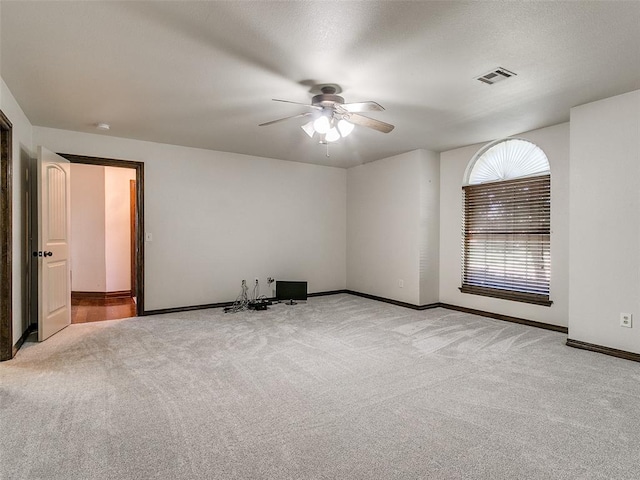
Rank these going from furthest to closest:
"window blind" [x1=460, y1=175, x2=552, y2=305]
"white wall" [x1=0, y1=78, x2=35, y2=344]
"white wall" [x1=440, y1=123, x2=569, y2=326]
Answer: "window blind" [x1=460, y1=175, x2=552, y2=305]
"white wall" [x1=440, y1=123, x2=569, y2=326]
"white wall" [x1=0, y1=78, x2=35, y2=344]

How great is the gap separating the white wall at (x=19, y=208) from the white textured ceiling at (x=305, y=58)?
174mm

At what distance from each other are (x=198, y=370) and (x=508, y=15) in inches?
131

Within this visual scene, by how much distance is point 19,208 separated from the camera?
380 cm

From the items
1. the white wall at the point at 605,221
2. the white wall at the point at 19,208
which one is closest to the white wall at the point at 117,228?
the white wall at the point at 19,208

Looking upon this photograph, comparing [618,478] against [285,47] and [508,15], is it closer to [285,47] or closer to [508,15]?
[508,15]

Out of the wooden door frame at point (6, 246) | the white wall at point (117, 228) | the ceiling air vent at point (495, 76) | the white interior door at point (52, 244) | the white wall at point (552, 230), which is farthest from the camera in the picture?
the white wall at point (117, 228)

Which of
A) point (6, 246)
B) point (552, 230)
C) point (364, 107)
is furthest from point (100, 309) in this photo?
point (552, 230)

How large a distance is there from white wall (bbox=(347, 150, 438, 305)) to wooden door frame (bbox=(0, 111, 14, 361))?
15.9ft

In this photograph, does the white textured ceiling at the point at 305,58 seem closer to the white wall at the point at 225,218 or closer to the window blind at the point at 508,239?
the window blind at the point at 508,239

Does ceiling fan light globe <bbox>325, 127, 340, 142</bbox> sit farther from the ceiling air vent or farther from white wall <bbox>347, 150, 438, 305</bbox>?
white wall <bbox>347, 150, 438, 305</bbox>

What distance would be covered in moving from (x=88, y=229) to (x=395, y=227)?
18.2ft

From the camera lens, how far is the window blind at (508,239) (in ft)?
14.6

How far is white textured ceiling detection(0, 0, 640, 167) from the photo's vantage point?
213 centimetres

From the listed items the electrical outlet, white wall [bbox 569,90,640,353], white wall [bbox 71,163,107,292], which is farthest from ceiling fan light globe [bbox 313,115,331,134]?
white wall [bbox 71,163,107,292]
